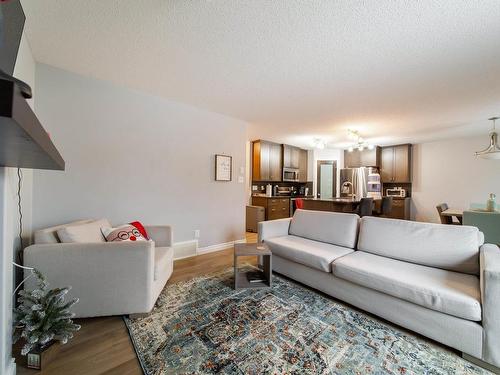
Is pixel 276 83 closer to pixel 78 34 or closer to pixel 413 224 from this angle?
pixel 78 34

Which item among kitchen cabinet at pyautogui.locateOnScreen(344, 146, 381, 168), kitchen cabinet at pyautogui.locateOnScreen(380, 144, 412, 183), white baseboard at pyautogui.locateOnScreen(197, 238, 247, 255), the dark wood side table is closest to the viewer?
the dark wood side table

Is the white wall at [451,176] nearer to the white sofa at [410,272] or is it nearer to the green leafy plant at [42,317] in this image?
the white sofa at [410,272]

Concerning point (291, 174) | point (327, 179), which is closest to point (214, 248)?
point (291, 174)

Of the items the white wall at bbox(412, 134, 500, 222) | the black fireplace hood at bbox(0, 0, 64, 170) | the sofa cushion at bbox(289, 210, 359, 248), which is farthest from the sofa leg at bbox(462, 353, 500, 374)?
the white wall at bbox(412, 134, 500, 222)

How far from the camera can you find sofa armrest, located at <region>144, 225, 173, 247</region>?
252cm

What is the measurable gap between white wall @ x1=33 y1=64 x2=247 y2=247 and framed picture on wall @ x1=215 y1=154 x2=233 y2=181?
94mm

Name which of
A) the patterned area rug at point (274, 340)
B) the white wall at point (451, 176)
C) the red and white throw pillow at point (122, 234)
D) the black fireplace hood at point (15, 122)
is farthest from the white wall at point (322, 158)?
the black fireplace hood at point (15, 122)

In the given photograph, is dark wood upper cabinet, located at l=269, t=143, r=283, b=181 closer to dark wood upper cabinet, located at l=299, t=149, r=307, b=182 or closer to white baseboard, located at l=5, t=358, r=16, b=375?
dark wood upper cabinet, located at l=299, t=149, r=307, b=182

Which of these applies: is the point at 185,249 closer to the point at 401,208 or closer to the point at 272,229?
the point at 272,229

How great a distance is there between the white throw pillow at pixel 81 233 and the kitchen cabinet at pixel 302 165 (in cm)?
572

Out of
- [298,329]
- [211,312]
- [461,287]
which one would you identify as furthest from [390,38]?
[211,312]

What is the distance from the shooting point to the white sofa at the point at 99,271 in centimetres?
168

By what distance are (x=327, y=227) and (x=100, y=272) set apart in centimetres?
240

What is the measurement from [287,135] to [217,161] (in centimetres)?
234
